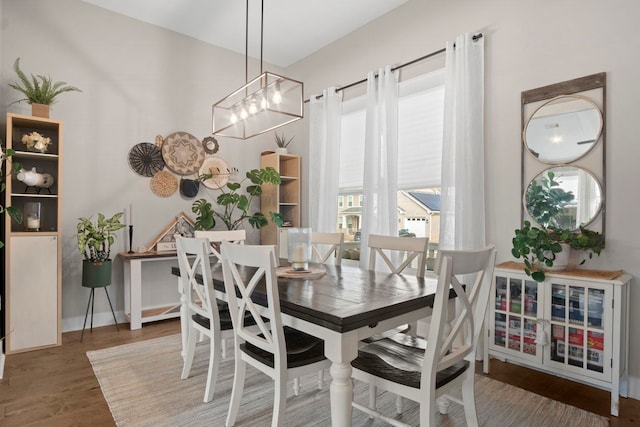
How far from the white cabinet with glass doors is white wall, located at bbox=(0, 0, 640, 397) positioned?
33 cm

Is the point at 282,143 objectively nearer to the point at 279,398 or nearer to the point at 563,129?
the point at 563,129

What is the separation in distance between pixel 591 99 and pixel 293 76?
3.52 meters

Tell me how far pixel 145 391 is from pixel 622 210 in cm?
320

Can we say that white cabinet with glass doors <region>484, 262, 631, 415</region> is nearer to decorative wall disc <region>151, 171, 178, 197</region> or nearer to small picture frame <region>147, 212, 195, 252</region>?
small picture frame <region>147, 212, 195, 252</region>

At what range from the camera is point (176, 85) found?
13.5 feet

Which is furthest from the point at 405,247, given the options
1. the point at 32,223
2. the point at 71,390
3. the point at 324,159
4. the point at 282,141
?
the point at 32,223

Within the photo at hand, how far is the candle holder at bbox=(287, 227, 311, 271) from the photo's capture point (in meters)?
2.29

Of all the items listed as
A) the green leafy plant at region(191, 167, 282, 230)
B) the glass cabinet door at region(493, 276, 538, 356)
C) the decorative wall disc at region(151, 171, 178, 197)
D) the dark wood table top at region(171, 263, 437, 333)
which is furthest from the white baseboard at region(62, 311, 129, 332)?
the glass cabinet door at region(493, 276, 538, 356)

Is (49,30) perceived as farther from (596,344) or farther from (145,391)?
(596,344)

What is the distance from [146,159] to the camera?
3891mm

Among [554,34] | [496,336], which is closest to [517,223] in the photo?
[496,336]

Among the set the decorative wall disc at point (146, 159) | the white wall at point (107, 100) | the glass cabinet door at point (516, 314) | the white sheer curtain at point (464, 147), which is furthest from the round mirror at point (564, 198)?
the decorative wall disc at point (146, 159)

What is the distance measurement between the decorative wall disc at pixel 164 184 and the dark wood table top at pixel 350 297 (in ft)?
6.89

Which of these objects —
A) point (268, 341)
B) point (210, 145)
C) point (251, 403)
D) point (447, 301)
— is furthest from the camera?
point (210, 145)
